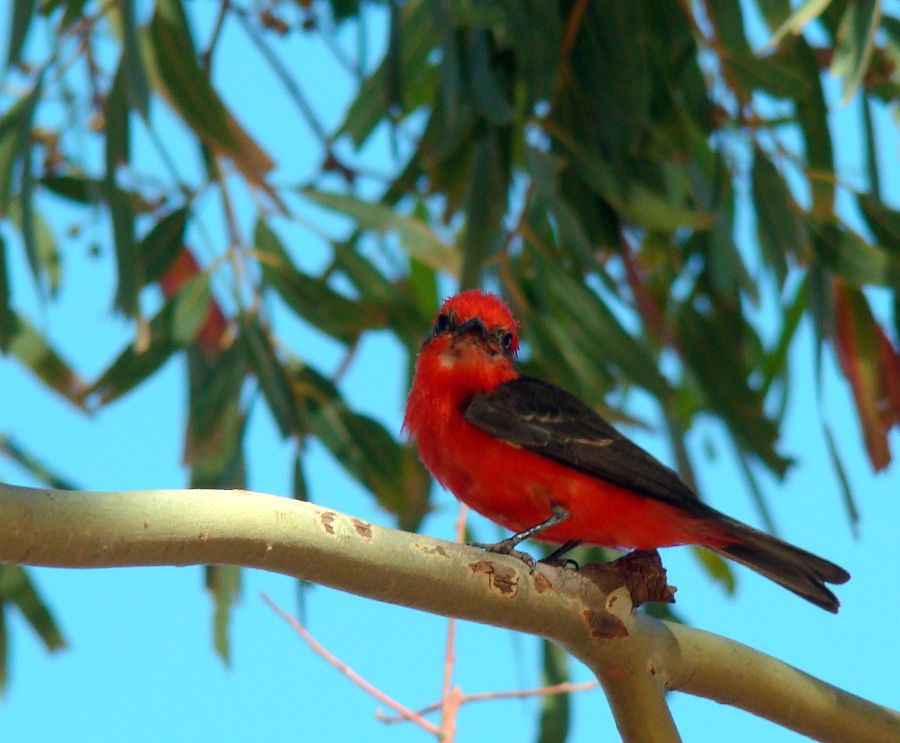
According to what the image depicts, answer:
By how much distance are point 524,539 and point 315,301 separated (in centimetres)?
166

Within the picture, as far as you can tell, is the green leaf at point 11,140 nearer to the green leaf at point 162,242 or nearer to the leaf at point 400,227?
the green leaf at point 162,242

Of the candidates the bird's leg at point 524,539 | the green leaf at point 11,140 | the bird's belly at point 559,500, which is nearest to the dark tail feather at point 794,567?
the bird's belly at point 559,500

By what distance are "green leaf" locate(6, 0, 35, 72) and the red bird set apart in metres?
1.46

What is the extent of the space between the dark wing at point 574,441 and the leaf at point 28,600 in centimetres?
201

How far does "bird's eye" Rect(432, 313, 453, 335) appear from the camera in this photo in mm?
3717

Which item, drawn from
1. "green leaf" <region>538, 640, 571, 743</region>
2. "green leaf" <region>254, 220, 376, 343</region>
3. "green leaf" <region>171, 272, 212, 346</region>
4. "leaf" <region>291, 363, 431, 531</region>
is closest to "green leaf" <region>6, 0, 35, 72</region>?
"green leaf" <region>171, 272, 212, 346</region>

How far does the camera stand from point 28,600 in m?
4.73

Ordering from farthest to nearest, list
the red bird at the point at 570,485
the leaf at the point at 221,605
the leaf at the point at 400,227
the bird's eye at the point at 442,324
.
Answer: the leaf at the point at 221,605 → the leaf at the point at 400,227 → the bird's eye at the point at 442,324 → the red bird at the point at 570,485

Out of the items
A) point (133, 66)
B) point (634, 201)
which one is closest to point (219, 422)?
point (133, 66)

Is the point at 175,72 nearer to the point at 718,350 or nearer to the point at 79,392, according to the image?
the point at 79,392

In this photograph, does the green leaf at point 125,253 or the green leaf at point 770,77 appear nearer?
the green leaf at point 125,253

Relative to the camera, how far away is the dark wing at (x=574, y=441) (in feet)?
10.6

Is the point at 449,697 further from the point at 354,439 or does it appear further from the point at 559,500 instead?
the point at 354,439

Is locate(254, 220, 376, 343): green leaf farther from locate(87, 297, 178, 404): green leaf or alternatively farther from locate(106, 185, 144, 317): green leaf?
locate(106, 185, 144, 317): green leaf
